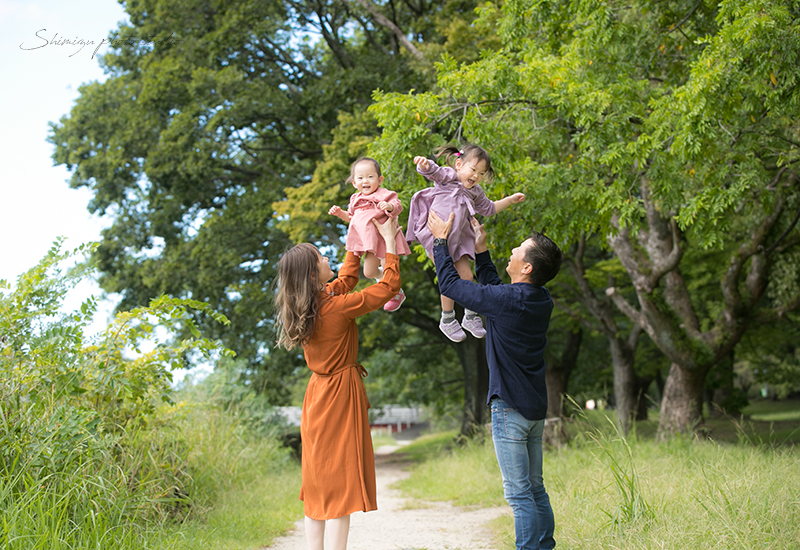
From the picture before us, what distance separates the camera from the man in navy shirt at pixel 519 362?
10.9 feet

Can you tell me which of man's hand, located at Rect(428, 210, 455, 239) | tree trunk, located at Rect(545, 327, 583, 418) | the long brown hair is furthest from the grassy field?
tree trunk, located at Rect(545, 327, 583, 418)

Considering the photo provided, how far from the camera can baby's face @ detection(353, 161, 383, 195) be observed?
3.73 meters

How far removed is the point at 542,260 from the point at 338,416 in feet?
4.70

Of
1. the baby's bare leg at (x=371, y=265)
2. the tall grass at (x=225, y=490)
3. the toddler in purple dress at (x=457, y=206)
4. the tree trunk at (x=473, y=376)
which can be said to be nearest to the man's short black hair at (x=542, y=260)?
the toddler in purple dress at (x=457, y=206)

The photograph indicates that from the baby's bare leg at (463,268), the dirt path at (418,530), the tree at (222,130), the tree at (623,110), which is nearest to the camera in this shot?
the baby's bare leg at (463,268)

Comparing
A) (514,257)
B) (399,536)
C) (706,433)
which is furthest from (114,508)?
(706,433)

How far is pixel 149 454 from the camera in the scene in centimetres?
539

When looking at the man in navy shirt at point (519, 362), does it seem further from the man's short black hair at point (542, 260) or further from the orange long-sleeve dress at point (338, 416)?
the orange long-sleeve dress at point (338, 416)

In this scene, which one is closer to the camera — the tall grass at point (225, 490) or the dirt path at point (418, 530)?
the tall grass at point (225, 490)

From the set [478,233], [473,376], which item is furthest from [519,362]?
[473,376]

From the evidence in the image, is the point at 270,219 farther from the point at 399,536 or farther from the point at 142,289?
the point at 399,536

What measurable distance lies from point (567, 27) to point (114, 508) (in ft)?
24.2

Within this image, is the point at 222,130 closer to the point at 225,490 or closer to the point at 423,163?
the point at 225,490

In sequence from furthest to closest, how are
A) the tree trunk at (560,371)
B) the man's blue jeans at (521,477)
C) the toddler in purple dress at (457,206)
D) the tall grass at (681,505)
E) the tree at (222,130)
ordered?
the tree trunk at (560,371)
the tree at (222,130)
the toddler in purple dress at (457,206)
the tall grass at (681,505)
the man's blue jeans at (521,477)
